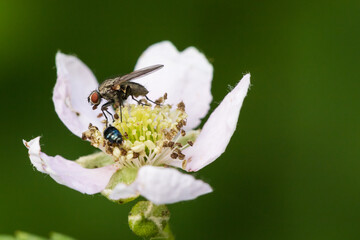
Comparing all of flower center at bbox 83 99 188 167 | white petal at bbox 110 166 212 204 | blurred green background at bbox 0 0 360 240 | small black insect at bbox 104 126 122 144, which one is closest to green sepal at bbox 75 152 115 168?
flower center at bbox 83 99 188 167

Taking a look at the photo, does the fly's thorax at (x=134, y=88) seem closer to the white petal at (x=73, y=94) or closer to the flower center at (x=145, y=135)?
the flower center at (x=145, y=135)

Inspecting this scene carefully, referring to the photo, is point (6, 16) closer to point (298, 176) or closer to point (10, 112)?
point (10, 112)

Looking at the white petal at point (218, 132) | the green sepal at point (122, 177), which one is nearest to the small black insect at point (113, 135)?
the green sepal at point (122, 177)

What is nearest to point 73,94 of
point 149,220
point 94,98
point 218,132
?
point 94,98

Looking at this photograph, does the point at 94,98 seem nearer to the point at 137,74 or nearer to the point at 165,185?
the point at 137,74

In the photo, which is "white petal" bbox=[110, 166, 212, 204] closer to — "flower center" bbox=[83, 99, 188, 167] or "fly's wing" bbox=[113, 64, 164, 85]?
"flower center" bbox=[83, 99, 188, 167]

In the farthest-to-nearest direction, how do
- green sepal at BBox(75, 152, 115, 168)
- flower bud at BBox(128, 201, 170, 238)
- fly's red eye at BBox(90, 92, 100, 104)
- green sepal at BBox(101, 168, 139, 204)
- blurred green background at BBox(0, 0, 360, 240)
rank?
blurred green background at BBox(0, 0, 360, 240), fly's red eye at BBox(90, 92, 100, 104), green sepal at BBox(75, 152, 115, 168), green sepal at BBox(101, 168, 139, 204), flower bud at BBox(128, 201, 170, 238)

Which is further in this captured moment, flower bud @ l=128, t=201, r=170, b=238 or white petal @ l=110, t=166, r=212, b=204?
flower bud @ l=128, t=201, r=170, b=238
